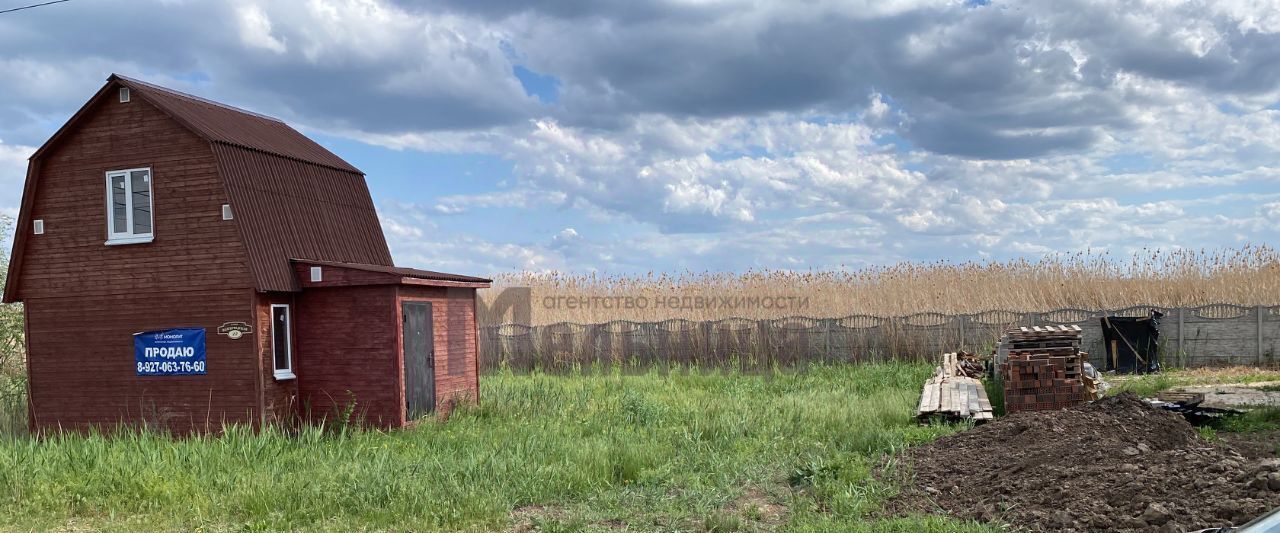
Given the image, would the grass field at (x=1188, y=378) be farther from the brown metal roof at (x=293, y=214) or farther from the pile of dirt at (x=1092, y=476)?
the brown metal roof at (x=293, y=214)

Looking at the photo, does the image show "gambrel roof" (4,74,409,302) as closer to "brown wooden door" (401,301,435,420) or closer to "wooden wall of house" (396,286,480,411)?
"brown wooden door" (401,301,435,420)

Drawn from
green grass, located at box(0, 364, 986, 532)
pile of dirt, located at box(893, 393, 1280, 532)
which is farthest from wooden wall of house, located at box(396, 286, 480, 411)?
pile of dirt, located at box(893, 393, 1280, 532)

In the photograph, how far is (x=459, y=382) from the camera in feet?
53.1

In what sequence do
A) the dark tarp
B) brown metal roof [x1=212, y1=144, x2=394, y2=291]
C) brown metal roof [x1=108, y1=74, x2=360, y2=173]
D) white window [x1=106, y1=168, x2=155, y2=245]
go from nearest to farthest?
brown metal roof [x1=212, y1=144, x2=394, y2=291] < brown metal roof [x1=108, y1=74, x2=360, y2=173] < white window [x1=106, y1=168, x2=155, y2=245] < the dark tarp

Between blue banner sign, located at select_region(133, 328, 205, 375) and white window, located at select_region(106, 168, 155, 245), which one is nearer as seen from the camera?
blue banner sign, located at select_region(133, 328, 205, 375)

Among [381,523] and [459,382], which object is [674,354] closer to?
[459,382]

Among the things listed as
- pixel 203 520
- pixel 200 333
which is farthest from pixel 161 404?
pixel 203 520

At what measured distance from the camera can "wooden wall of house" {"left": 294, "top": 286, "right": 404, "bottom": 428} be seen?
46.3 feet

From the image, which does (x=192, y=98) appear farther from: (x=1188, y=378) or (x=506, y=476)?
(x=1188, y=378)

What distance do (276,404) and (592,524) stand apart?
324 inches

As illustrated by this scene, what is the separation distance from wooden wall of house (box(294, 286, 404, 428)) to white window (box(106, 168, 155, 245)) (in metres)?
2.81

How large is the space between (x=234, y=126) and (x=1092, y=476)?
546 inches

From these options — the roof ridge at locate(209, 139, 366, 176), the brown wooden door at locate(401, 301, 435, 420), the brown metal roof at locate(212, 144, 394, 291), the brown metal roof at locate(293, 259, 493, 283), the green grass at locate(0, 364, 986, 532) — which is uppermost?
the roof ridge at locate(209, 139, 366, 176)

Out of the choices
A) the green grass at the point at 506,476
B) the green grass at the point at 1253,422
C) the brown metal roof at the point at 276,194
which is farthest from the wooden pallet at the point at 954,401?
the brown metal roof at the point at 276,194
